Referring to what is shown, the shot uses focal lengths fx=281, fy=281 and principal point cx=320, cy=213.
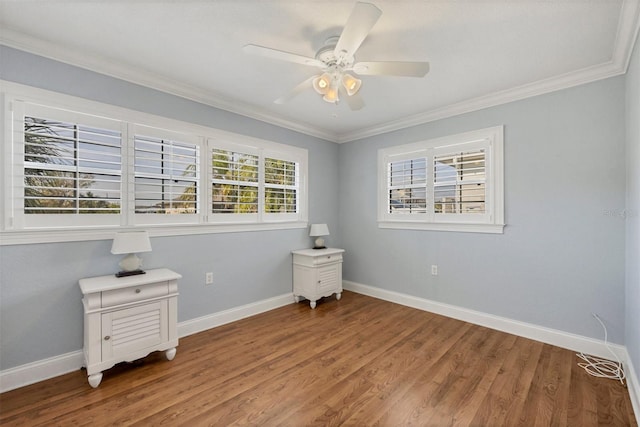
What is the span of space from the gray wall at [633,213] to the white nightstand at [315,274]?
2.81 meters

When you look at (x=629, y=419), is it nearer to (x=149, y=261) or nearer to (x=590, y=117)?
(x=590, y=117)

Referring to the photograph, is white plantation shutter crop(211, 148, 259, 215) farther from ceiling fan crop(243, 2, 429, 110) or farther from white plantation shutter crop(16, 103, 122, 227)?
ceiling fan crop(243, 2, 429, 110)

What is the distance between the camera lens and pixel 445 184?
348 centimetres

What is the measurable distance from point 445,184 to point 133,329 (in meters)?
3.52

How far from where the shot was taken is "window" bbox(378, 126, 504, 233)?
3.10 metres

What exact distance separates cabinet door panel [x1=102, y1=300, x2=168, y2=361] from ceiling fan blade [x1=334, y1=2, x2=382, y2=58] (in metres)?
2.43

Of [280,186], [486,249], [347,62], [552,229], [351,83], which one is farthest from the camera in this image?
[280,186]

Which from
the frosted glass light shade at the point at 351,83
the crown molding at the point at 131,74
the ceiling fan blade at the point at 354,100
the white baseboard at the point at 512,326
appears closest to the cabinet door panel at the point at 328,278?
the white baseboard at the point at 512,326

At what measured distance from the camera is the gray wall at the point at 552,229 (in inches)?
96.8

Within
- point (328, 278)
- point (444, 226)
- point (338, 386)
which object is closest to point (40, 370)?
point (338, 386)

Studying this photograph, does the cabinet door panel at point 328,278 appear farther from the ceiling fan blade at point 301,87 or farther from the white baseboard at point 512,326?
the ceiling fan blade at point 301,87

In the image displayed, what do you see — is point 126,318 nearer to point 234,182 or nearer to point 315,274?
point 234,182

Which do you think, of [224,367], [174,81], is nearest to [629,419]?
[224,367]

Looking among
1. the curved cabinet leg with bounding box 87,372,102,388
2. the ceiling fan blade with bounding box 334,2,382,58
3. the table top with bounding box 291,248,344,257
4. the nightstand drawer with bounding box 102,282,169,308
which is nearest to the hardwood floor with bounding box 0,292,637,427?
the curved cabinet leg with bounding box 87,372,102,388
